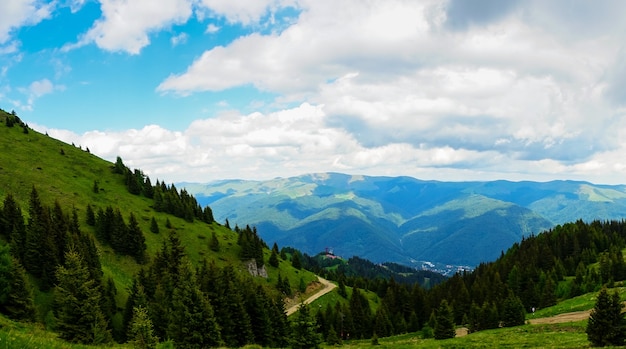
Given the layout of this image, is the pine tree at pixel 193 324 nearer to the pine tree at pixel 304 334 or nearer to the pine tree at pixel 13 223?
the pine tree at pixel 304 334

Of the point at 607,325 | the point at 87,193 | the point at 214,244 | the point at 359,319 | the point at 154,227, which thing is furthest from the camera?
the point at 87,193

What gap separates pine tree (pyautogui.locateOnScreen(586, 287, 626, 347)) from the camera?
110 ft

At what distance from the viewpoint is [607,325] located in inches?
1345

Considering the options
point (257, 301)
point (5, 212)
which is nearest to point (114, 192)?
point (5, 212)

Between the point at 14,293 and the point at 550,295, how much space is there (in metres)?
112

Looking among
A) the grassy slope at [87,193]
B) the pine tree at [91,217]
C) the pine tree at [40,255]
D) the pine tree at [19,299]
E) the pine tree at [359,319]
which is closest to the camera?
the pine tree at [19,299]

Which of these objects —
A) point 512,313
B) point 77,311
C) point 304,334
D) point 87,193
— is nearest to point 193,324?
point 77,311

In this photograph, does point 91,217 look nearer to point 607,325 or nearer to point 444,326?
point 444,326

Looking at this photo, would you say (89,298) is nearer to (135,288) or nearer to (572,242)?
(135,288)

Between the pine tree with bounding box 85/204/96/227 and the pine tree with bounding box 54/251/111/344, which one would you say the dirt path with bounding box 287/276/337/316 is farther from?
the pine tree with bounding box 54/251/111/344

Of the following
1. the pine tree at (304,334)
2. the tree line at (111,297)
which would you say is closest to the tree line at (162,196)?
the tree line at (111,297)

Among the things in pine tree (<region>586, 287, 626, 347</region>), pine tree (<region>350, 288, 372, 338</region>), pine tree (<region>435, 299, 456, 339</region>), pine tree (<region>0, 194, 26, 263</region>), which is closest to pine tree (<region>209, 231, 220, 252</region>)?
pine tree (<region>350, 288, 372, 338</region>)

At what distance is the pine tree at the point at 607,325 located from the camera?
3356 centimetres

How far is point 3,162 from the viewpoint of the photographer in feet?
450
